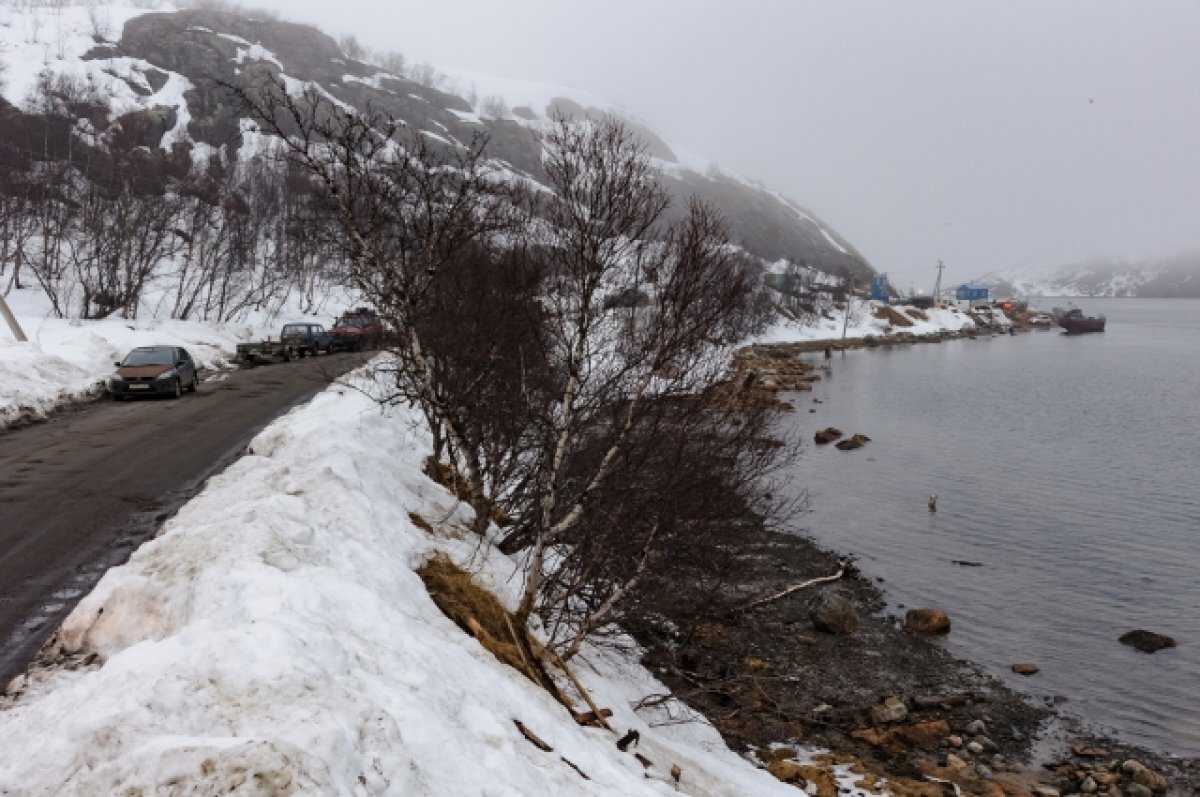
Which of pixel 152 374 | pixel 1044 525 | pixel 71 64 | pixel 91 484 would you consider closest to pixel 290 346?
pixel 152 374

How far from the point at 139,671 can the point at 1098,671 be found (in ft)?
56.0

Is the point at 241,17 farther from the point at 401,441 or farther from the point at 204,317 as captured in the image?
the point at 401,441

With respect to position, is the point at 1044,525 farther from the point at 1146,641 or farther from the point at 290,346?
the point at 290,346

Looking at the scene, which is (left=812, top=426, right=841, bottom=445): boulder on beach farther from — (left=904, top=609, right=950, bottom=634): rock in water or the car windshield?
the car windshield

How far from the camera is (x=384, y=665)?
5531 mm

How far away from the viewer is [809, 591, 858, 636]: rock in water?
1633cm

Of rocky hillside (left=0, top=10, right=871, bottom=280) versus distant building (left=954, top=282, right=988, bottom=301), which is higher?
rocky hillside (left=0, top=10, right=871, bottom=280)

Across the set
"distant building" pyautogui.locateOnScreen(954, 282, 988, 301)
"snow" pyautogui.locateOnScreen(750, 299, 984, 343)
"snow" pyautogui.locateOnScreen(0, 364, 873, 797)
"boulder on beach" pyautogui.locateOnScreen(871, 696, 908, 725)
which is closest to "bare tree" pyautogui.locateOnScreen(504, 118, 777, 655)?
"snow" pyautogui.locateOnScreen(0, 364, 873, 797)

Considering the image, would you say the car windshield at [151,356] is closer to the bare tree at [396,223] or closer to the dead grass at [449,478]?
the dead grass at [449,478]

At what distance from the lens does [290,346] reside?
35.9 metres

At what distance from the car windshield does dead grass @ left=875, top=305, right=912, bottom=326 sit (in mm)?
112320

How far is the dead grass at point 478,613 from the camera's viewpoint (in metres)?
8.01

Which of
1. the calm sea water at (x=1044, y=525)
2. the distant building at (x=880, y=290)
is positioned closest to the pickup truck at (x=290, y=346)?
the calm sea water at (x=1044, y=525)

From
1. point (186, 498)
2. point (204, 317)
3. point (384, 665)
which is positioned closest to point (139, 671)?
point (384, 665)
